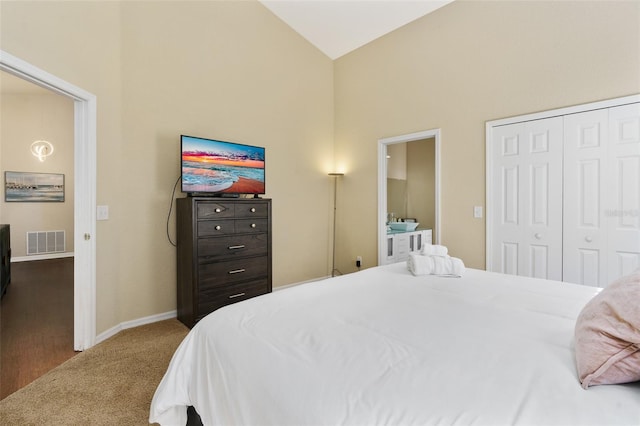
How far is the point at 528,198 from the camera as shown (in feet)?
9.68

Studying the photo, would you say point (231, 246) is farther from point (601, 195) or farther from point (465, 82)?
point (601, 195)

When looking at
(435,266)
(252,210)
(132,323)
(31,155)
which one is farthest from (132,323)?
(31,155)

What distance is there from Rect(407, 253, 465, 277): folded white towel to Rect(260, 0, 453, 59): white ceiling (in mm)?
3041

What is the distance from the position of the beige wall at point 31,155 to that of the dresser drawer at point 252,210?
220 inches

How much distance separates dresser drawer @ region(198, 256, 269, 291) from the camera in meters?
2.89

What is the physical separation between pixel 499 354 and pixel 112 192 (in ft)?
10.00

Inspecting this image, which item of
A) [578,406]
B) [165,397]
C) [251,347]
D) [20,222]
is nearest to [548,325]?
[578,406]

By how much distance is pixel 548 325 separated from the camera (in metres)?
1.21

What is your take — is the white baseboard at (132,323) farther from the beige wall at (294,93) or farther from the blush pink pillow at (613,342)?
the blush pink pillow at (613,342)

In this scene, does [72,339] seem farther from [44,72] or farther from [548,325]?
[548,325]

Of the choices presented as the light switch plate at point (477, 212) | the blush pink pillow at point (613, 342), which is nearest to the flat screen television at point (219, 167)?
the light switch plate at point (477, 212)

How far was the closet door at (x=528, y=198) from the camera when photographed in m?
2.79

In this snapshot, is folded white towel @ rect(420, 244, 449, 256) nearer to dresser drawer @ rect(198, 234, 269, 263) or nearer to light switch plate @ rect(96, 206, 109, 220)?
dresser drawer @ rect(198, 234, 269, 263)

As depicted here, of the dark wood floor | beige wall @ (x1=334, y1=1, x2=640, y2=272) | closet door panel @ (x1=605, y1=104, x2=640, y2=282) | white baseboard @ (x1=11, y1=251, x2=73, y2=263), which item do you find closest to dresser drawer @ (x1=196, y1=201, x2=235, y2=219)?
the dark wood floor
